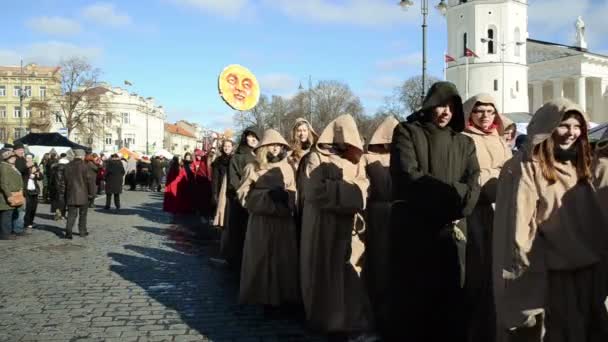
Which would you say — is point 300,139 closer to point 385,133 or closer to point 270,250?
point 385,133

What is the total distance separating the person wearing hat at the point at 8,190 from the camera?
11672 mm

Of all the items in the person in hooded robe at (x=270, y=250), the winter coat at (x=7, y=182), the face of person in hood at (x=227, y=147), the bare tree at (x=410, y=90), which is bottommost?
the person in hooded robe at (x=270, y=250)

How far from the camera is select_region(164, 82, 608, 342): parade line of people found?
3484 millimetres

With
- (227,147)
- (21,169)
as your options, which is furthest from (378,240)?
(21,169)

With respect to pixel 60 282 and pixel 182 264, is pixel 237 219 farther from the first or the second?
pixel 60 282

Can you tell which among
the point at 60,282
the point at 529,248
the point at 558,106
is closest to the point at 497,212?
the point at 529,248

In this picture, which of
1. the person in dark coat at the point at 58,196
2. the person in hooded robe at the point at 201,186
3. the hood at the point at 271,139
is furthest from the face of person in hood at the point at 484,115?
the person in dark coat at the point at 58,196

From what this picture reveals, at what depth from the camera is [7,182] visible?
460 inches

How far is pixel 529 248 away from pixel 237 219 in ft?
17.4

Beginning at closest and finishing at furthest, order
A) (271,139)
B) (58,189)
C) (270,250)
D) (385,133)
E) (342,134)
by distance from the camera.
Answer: (342,134), (385,133), (270,250), (271,139), (58,189)

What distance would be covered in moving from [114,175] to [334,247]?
15.1m

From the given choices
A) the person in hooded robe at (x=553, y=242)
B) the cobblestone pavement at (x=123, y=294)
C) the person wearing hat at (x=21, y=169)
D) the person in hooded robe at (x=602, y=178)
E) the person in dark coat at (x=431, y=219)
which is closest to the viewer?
the person in hooded robe at (x=553, y=242)

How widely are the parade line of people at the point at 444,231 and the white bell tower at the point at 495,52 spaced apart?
207ft

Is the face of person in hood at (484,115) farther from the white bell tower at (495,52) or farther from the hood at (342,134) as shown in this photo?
the white bell tower at (495,52)
